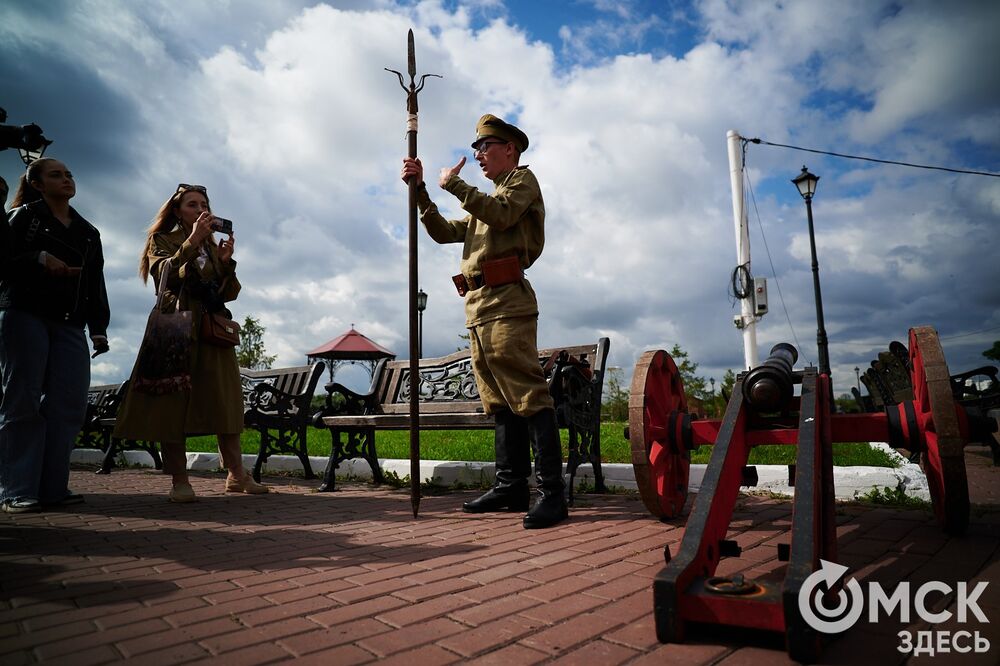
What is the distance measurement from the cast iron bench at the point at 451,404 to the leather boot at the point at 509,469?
32cm

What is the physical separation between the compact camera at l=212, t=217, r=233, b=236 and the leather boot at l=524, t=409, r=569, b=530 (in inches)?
107

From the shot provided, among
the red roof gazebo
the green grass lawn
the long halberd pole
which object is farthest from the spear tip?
the red roof gazebo

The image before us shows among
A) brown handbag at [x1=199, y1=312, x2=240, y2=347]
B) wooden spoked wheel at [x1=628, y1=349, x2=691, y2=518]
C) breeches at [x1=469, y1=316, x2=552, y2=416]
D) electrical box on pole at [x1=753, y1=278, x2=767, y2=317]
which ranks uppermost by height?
electrical box on pole at [x1=753, y1=278, x2=767, y2=317]

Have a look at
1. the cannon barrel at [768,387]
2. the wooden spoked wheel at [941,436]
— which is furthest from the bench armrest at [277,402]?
the wooden spoked wheel at [941,436]

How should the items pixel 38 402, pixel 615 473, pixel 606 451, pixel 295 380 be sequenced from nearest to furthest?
1. pixel 38 402
2. pixel 615 473
3. pixel 295 380
4. pixel 606 451

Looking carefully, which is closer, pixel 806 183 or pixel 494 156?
pixel 494 156

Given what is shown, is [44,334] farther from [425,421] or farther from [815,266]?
[815,266]

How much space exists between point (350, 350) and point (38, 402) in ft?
69.2

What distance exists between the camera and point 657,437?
3143 millimetres

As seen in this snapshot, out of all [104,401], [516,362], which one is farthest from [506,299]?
[104,401]

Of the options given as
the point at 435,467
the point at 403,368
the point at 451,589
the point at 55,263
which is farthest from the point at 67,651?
the point at 403,368

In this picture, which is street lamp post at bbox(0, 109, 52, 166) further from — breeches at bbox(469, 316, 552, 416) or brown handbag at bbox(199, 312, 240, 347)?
breeches at bbox(469, 316, 552, 416)

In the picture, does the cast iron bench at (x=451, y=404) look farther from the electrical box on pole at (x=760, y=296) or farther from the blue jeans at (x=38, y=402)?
the electrical box on pole at (x=760, y=296)

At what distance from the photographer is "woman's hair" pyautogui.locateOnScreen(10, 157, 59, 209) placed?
416 centimetres
